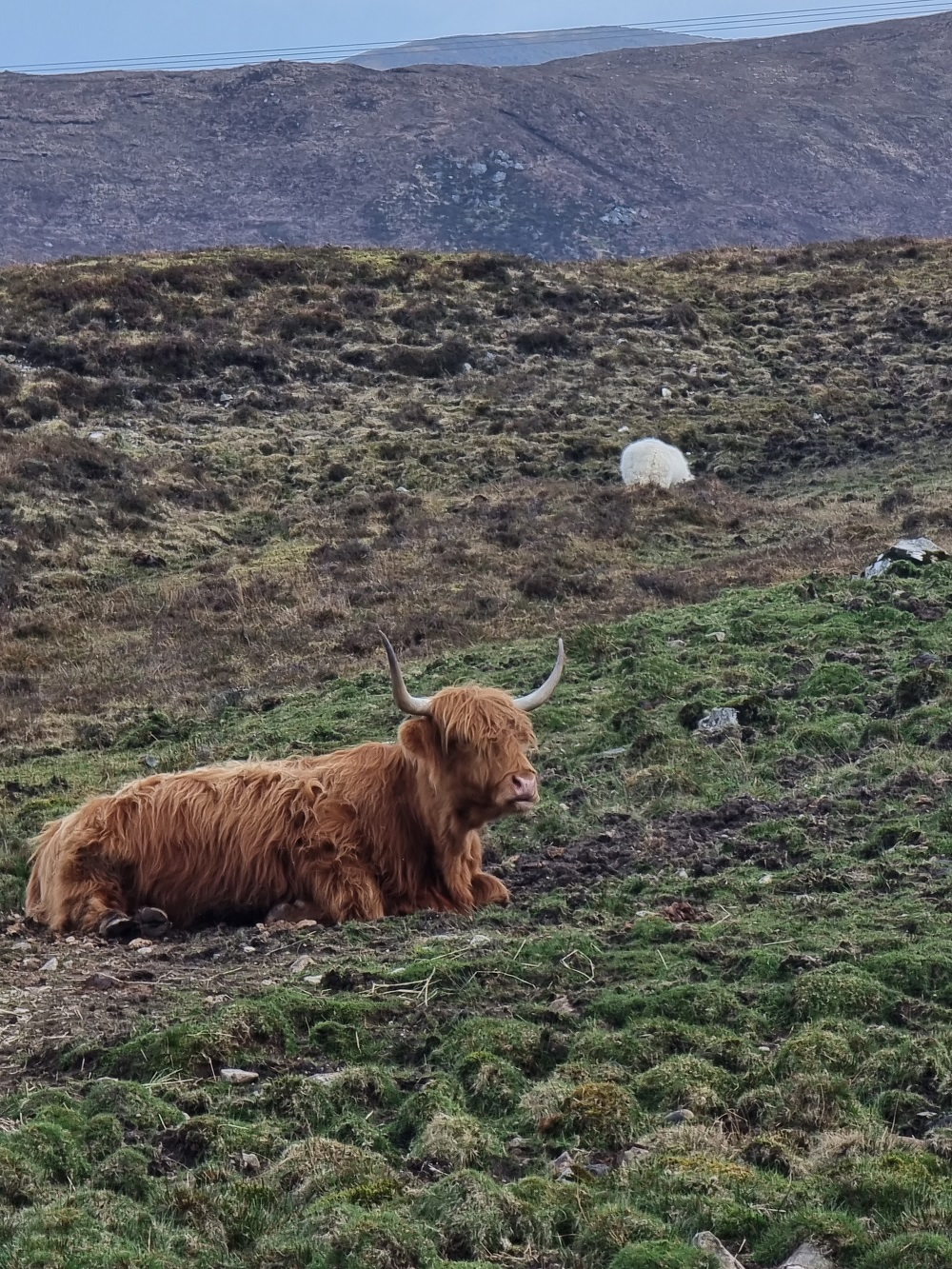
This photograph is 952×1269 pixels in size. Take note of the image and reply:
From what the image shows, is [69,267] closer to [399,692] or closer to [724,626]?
[724,626]

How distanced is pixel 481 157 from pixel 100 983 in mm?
92198

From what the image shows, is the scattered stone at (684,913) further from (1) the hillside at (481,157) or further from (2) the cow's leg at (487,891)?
(1) the hillside at (481,157)

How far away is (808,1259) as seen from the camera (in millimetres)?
3391

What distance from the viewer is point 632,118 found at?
328 feet

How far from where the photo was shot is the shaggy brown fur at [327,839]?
711 centimetres

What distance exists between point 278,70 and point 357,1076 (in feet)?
349

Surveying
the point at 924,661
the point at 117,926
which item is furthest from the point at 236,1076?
the point at 924,661

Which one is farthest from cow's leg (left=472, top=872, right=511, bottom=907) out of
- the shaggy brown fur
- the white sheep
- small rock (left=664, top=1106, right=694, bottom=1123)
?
the white sheep

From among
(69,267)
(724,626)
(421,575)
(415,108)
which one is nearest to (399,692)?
(724,626)

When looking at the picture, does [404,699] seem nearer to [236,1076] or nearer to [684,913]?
[684,913]

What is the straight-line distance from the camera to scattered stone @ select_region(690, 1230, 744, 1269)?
134 inches

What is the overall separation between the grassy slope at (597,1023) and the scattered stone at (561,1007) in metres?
0.03

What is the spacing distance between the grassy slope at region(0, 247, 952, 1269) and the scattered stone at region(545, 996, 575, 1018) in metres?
0.03

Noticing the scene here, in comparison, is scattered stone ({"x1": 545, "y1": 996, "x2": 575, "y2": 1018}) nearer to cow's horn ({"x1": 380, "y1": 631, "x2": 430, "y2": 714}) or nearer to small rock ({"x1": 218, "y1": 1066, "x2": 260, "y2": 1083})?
small rock ({"x1": 218, "y1": 1066, "x2": 260, "y2": 1083})
